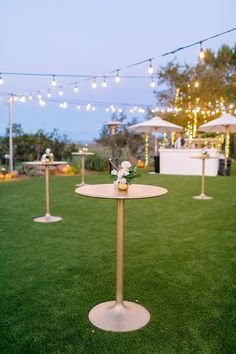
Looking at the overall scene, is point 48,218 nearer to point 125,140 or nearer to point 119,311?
point 119,311

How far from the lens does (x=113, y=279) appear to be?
3.00 m

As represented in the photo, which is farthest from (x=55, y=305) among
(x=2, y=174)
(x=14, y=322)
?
(x=2, y=174)

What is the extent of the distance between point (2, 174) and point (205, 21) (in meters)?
18.5

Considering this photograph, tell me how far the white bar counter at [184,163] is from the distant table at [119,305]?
10409mm

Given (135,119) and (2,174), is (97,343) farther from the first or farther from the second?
(135,119)

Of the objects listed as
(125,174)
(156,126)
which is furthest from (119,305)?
(156,126)

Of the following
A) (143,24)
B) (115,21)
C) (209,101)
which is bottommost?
(209,101)

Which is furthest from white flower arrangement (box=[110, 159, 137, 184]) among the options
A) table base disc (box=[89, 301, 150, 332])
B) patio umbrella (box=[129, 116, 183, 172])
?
patio umbrella (box=[129, 116, 183, 172])

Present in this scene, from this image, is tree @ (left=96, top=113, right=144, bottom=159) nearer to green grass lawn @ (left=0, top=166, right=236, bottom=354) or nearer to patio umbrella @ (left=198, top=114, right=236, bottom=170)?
patio umbrella @ (left=198, top=114, right=236, bottom=170)

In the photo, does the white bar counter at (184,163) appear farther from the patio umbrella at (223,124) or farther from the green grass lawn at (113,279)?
the green grass lawn at (113,279)

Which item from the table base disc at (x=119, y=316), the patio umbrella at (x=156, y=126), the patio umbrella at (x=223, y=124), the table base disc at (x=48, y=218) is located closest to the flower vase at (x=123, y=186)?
the table base disc at (x=119, y=316)

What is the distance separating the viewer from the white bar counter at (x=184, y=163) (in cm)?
1255

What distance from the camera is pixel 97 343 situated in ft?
6.79

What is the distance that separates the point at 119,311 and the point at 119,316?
43 mm
